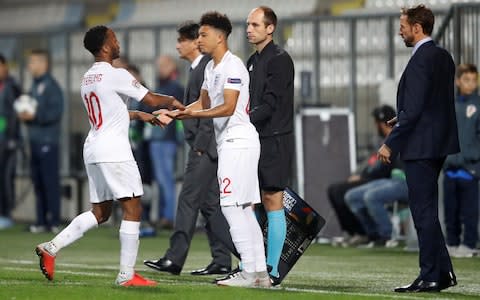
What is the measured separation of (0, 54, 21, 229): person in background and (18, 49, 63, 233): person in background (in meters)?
0.66

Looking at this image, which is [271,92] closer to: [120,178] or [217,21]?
[217,21]

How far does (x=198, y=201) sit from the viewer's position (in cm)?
1180

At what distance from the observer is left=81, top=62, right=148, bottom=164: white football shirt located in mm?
9742

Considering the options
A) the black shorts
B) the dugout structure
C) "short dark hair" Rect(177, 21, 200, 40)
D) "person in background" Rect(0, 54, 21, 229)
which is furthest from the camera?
"person in background" Rect(0, 54, 21, 229)

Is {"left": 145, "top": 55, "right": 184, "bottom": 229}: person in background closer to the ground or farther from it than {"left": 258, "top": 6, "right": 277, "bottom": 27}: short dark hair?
closer to the ground

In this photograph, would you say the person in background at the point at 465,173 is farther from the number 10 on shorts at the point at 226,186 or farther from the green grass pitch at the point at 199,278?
the number 10 on shorts at the point at 226,186

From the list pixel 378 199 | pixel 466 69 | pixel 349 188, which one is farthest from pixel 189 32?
pixel 349 188

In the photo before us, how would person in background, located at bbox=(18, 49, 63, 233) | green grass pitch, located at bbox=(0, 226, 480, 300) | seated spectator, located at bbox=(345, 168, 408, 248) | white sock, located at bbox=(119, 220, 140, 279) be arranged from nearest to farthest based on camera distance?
green grass pitch, located at bbox=(0, 226, 480, 300)
white sock, located at bbox=(119, 220, 140, 279)
seated spectator, located at bbox=(345, 168, 408, 248)
person in background, located at bbox=(18, 49, 63, 233)

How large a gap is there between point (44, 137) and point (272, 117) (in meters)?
8.58

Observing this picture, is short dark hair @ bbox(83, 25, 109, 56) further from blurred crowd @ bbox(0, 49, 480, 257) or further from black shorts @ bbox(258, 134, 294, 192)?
blurred crowd @ bbox(0, 49, 480, 257)

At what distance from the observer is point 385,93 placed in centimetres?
1666

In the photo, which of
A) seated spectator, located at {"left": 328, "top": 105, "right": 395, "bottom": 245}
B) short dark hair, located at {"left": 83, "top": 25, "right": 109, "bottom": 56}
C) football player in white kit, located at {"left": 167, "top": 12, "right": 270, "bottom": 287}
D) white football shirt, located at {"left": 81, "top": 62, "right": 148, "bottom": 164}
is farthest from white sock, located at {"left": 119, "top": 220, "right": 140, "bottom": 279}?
seated spectator, located at {"left": 328, "top": 105, "right": 395, "bottom": 245}

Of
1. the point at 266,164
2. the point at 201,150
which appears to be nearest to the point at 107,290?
the point at 266,164

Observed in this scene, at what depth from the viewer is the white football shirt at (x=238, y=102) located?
948cm
